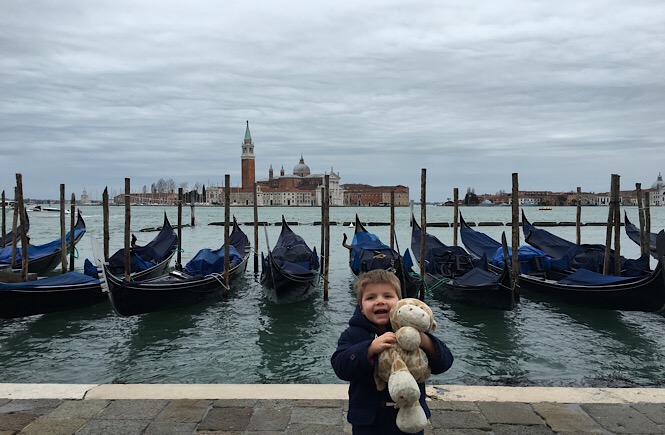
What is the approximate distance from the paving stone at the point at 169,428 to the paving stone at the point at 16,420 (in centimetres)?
53

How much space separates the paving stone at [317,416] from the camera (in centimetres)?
223

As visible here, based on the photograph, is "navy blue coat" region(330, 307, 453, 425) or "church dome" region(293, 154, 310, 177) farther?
"church dome" region(293, 154, 310, 177)

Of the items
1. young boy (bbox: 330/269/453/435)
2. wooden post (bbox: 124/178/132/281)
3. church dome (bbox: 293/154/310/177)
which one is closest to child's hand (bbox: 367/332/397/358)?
young boy (bbox: 330/269/453/435)

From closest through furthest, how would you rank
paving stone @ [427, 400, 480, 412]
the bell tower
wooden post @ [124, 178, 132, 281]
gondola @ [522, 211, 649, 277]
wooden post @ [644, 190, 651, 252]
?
paving stone @ [427, 400, 480, 412]
wooden post @ [124, 178, 132, 281]
gondola @ [522, 211, 649, 277]
wooden post @ [644, 190, 651, 252]
the bell tower

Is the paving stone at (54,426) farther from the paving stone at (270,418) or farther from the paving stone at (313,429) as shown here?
the paving stone at (313,429)

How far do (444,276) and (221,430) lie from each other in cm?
645

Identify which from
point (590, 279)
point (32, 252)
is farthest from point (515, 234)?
point (32, 252)

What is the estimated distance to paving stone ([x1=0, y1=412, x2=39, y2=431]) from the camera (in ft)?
7.13

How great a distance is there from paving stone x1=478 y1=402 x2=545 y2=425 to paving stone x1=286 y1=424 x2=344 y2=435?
0.64 metres

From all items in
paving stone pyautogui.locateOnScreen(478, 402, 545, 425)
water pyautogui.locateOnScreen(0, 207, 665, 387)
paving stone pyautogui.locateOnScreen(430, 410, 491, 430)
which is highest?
paving stone pyautogui.locateOnScreen(478, 402, 545, 425)

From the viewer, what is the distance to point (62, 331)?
19.0ft

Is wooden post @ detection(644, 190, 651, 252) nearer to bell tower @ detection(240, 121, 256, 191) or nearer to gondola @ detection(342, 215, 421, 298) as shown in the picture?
gondola @ detection(342, 215, 421, 298)

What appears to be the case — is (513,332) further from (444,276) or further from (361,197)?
(361,197)

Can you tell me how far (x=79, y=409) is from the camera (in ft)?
7.77
